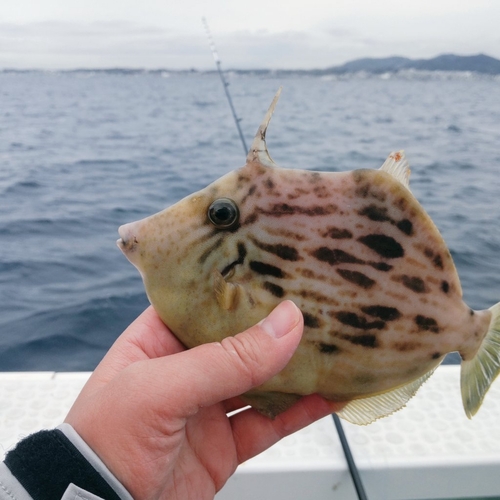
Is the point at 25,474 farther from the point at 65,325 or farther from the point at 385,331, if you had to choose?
the point at 65,325

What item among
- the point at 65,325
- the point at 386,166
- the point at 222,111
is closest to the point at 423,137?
the point at 222,111

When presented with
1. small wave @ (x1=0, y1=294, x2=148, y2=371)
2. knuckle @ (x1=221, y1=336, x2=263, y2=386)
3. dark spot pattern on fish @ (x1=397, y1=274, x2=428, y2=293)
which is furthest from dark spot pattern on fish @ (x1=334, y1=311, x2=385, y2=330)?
small wave @ (x1=0, y1=294, x2=148, y2=371)

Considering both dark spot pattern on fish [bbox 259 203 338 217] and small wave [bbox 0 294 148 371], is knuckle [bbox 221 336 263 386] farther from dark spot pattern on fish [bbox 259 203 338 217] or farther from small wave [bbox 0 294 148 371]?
small wave [bbox 0 294 148 371]

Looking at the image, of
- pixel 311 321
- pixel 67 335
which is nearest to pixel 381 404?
pixel 311 321

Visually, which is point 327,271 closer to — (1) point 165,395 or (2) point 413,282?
(2) point 413,282

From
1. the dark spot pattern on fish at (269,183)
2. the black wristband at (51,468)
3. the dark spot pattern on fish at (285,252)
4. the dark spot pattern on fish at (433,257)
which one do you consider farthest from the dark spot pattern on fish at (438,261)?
the black wristband at (51,468)

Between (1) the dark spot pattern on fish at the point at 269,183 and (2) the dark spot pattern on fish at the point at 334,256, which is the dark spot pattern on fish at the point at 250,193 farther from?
(2) the dark spot pattern on fish at the point at 334,256
